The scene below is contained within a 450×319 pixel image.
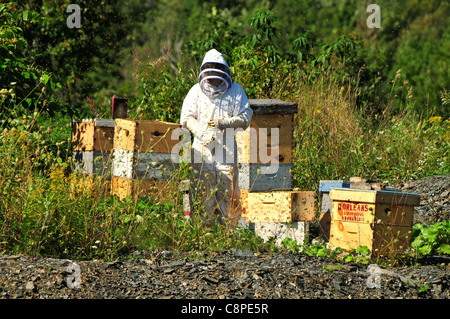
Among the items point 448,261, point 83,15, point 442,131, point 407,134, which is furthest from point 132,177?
point 83,15

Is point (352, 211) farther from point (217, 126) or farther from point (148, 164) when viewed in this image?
point (148, 164)

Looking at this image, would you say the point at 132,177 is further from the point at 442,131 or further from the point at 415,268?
the point at 442,131

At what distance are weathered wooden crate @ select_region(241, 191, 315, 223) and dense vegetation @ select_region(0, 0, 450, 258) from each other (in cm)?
31

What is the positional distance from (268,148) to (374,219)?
1508 mm

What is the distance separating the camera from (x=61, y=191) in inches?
190

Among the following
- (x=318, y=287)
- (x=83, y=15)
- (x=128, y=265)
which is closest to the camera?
(x=318, y=287)

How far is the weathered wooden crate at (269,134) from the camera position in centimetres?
599

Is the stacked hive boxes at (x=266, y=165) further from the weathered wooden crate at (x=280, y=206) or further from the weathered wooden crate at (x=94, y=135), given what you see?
the weathered wooden crate at (x=94, y=135)

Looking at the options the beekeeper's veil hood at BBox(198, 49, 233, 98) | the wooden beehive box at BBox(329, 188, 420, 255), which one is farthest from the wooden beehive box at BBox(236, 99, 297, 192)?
the wooden beehive box at BBox(329, 188, 420, 255)

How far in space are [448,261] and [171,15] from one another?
2973cm

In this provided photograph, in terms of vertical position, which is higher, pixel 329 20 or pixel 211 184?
pixel 329 20

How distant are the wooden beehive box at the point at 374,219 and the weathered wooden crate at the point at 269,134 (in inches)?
39.5

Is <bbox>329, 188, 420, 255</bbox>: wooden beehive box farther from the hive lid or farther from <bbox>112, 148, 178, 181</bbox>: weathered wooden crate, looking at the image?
<bbox>112, 148, 178, 181</bbox>: weathered wooden crate

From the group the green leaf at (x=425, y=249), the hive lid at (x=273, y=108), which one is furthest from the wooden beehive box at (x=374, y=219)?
the hive lid at (x=273, y=108)
